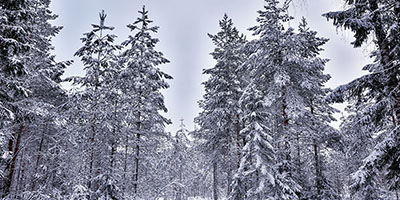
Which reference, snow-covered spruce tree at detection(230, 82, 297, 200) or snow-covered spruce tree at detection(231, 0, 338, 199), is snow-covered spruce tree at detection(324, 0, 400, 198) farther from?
snow-covered spruce tree at detection(230, 82, 297, 200)

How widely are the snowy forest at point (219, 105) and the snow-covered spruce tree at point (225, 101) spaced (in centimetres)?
10

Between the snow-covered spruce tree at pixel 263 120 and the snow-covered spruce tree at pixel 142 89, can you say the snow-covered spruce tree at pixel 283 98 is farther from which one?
the snow-covered spruce tree at pixel 142 89

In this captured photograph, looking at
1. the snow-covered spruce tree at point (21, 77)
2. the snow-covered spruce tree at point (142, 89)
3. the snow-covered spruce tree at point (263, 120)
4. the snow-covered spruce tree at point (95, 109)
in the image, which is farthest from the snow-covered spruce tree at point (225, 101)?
the snow-covered spruce tree at point (21, 77)

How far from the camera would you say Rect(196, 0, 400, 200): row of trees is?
7348 millimetres

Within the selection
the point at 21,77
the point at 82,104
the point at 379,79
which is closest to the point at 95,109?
the point at 82,104

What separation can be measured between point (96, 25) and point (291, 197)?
45.0 feet

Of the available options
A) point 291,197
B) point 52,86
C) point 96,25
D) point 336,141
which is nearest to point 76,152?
point 52,86

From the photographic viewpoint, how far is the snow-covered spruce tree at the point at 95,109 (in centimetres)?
1203

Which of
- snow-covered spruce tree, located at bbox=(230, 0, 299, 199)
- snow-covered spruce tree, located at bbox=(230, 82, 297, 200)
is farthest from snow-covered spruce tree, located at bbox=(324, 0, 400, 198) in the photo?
snow-covered spruce tree, located at bbox=(230, 0, 299, 199)

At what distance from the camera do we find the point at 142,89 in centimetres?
1605

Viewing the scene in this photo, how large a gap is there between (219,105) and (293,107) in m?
6.79

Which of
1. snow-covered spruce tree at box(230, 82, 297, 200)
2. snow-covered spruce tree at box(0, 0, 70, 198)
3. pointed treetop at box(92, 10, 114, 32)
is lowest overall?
snow-covered spruce tree at box(230, 82, 297, 200)

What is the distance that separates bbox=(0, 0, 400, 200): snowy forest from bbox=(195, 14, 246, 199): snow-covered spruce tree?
100 mm

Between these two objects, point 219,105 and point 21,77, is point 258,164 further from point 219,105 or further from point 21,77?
point 21,77
